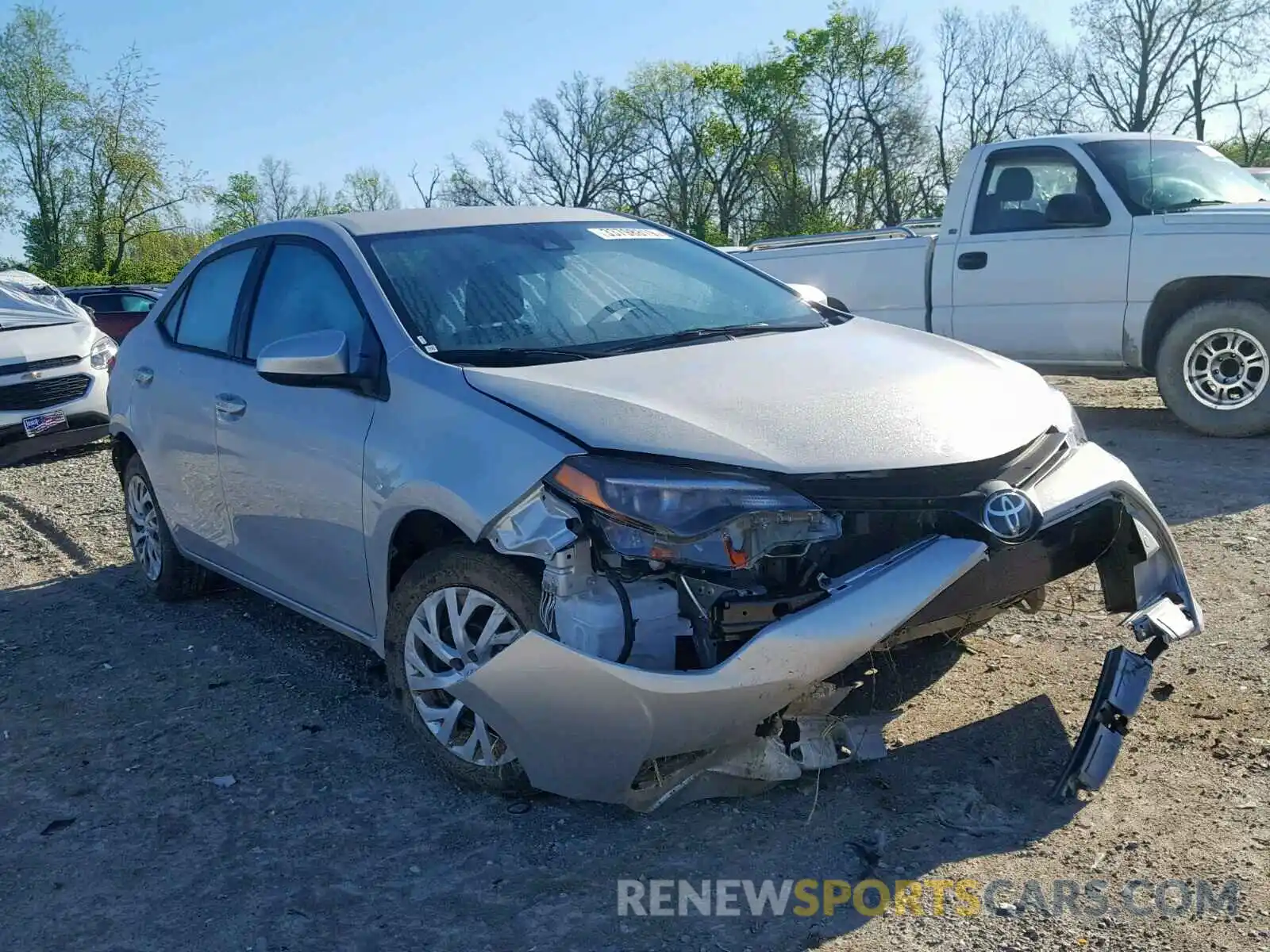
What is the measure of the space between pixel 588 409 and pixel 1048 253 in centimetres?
601

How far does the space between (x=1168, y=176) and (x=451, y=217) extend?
18.9 ft

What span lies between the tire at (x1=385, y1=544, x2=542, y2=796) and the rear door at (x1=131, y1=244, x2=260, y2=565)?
1431 millimetres

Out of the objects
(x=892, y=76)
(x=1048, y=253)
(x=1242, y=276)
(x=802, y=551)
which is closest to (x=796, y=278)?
(x=1048, y=253)

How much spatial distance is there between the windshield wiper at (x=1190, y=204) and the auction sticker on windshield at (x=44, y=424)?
8604mm

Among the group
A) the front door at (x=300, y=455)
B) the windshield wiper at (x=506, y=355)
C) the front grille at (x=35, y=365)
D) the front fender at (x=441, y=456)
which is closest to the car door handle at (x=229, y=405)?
the front door at (x=300, y=455)

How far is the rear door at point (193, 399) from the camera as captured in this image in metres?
4.62

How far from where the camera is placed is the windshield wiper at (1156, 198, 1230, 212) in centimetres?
781

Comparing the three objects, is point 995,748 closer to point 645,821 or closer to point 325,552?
point 645,821

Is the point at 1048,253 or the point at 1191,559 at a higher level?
the point at 1048,253

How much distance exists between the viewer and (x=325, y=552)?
392cm

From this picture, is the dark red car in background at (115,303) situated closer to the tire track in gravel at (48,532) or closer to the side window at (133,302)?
the side window at (133,302)

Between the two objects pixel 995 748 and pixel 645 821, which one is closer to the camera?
pixel 645 821

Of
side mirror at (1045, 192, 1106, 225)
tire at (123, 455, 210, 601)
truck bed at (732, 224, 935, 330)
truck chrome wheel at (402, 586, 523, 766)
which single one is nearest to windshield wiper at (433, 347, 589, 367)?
truck chrome wheel at (402, 586, 523, 766)

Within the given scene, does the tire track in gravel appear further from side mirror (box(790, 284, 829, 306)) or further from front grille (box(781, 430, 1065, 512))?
front grille (box(781, 430, 1065, 512))
